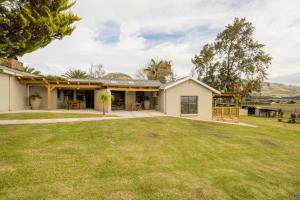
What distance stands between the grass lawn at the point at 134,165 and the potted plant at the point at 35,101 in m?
9.31

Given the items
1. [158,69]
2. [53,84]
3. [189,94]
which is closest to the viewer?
[53,84]

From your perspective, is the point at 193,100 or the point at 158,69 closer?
the point at 193,100

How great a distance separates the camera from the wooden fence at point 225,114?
859 inches

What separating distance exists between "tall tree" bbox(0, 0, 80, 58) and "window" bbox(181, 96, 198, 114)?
1363 centimetres

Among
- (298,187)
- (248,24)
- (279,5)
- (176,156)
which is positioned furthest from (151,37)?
(298,187)

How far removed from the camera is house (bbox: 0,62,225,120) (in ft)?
58.6

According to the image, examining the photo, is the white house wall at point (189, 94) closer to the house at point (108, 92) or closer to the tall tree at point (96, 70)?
the house at point (108, 92)

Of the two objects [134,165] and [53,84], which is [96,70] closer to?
[53,84]

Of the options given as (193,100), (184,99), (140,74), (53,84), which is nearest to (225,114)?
(193,100)

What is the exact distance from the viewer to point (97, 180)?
19.9 ft

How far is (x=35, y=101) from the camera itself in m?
19.5

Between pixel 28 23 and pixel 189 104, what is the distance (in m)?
15.8

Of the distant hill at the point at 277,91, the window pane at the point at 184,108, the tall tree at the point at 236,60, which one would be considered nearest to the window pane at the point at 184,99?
the window pane at the point at 184,108

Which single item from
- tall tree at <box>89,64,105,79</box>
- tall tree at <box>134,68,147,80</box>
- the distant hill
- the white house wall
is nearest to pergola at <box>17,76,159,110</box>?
the white house wall
